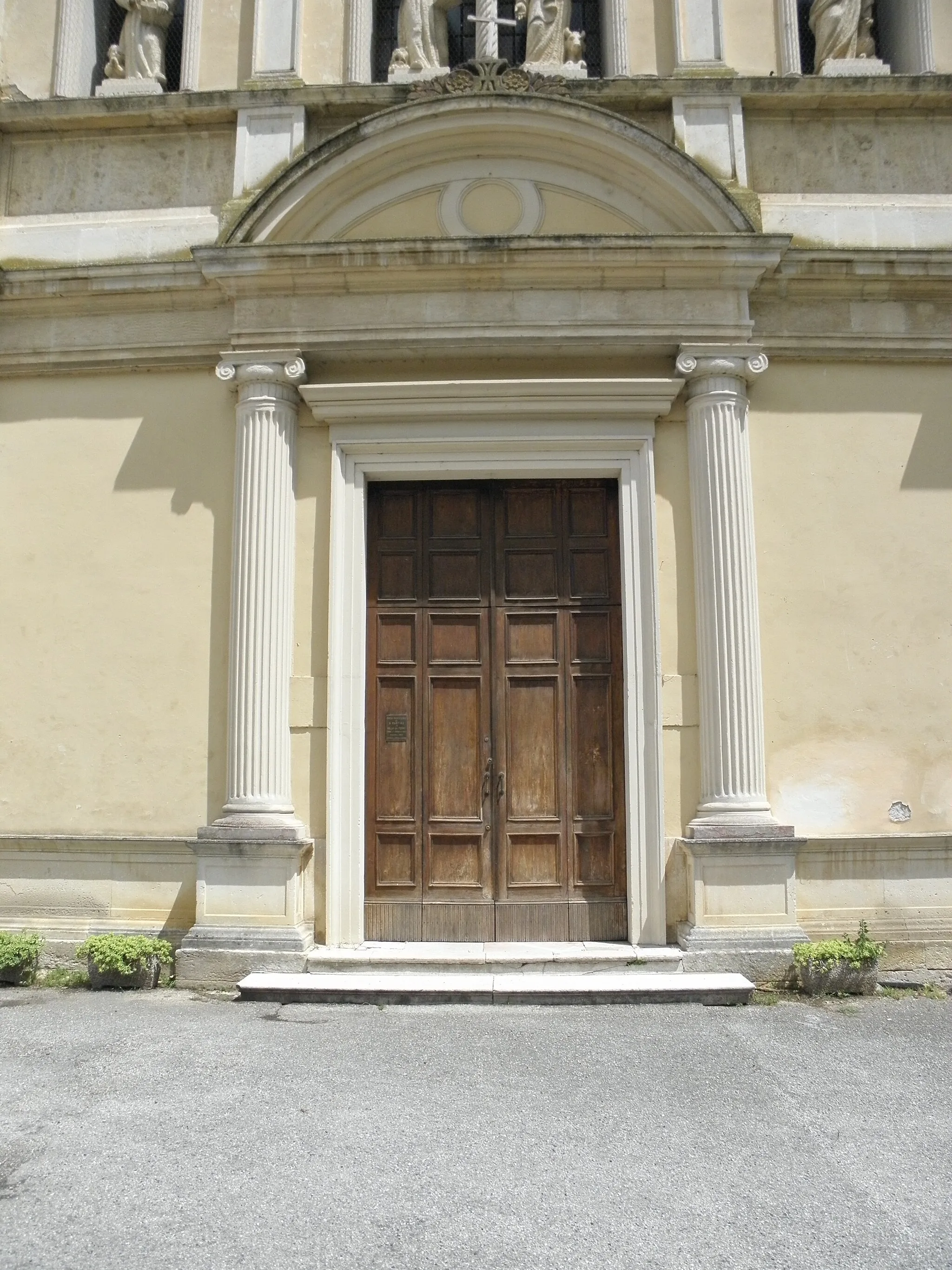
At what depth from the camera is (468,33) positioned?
879 centimetres

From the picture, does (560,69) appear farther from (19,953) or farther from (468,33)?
(19,953)

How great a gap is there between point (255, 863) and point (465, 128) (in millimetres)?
5541

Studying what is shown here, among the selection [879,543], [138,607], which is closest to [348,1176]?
[138,607]

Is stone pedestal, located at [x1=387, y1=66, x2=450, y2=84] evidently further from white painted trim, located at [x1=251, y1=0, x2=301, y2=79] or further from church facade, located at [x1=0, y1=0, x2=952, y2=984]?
white painted trim, located at [x1=251, y1=0, x2=301, y2=79]

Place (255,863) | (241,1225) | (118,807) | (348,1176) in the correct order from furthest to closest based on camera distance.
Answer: (118,807), (255,863), (348,1176), (241,1225)

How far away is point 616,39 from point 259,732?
6.16 meters

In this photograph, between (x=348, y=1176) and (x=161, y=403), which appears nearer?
(x=348, y=1176)

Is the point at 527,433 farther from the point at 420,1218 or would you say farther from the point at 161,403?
the point at 420,1218

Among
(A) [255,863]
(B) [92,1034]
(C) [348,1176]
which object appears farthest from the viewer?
(A) [255,863]

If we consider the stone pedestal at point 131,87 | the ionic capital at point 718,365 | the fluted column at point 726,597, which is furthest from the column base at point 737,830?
the stone pedestal at point 131,87

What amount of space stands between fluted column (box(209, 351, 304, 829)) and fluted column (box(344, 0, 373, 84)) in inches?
103

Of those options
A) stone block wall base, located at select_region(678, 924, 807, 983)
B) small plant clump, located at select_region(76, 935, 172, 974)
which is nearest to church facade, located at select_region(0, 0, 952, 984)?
stone block wall base, located at select_region(678, 924, 807, 983)

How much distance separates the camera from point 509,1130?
4.23 metres

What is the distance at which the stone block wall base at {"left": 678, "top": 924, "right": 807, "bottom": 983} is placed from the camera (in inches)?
259
